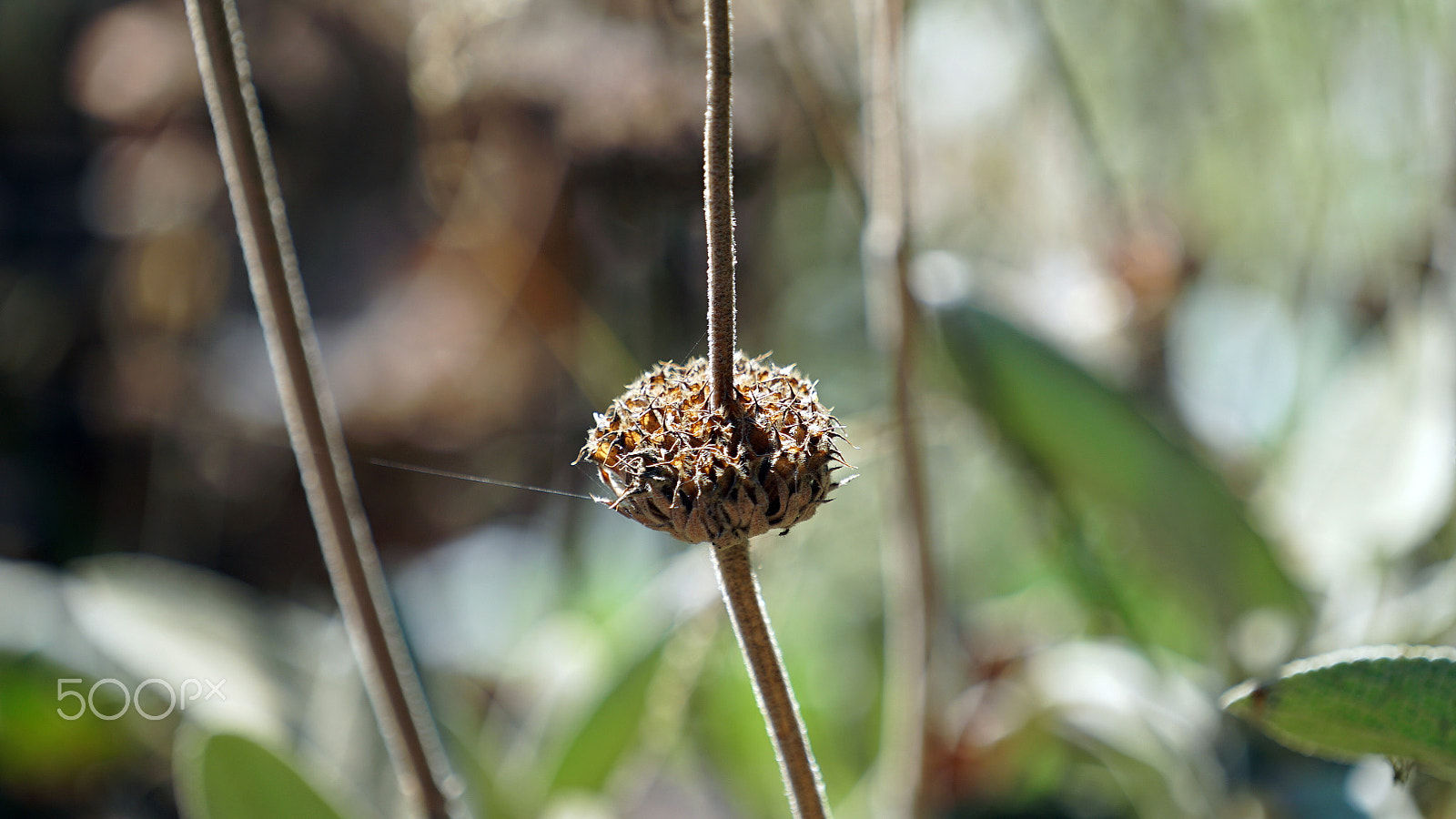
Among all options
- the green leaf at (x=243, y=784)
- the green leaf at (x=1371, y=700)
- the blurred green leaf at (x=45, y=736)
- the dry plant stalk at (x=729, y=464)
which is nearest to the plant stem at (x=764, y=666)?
the dry plant stalk at (x=729, y=464)

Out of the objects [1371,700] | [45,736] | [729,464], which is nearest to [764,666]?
[729,464]

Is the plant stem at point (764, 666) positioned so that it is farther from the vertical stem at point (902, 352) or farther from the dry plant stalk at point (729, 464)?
the vertical stem at point (902, 352)

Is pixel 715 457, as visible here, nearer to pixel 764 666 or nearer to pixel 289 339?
pixel 764 666

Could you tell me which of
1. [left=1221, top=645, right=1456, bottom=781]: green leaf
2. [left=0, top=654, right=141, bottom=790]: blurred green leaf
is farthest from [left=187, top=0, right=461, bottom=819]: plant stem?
[left=0, top=654, right=141, bottom=790]: blurred green leaf

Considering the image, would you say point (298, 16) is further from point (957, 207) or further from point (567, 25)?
point (957, 207)

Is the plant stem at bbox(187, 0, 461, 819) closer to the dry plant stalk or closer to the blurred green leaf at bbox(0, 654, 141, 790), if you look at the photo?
the dry plant stalk
